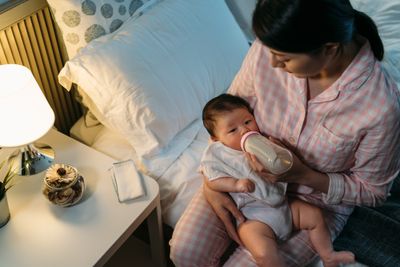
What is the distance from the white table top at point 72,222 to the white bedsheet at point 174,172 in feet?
0.29

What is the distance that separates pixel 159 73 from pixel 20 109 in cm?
42

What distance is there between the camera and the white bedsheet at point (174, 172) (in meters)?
1.27

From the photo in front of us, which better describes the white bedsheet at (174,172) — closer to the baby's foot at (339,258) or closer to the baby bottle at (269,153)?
the baby bottle at (269,153)

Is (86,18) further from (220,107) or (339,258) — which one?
(339,258)

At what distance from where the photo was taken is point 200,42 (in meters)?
1.41

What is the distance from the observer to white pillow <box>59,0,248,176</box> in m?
1.24

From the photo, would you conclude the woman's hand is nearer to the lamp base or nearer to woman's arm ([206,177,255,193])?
woman's arm ([206,177,255,193])

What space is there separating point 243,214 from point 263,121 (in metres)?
0.25

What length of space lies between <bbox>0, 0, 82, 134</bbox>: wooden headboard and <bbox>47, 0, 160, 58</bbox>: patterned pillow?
0.07 meters

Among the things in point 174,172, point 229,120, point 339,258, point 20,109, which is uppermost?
point 20,109

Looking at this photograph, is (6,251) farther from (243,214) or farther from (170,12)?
(170,12)

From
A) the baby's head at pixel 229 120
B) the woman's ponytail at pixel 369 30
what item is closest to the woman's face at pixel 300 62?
the woman's ponytail at pixel 369 30

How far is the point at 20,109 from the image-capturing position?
3.36 feet

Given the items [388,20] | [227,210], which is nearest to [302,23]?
[227,210]
